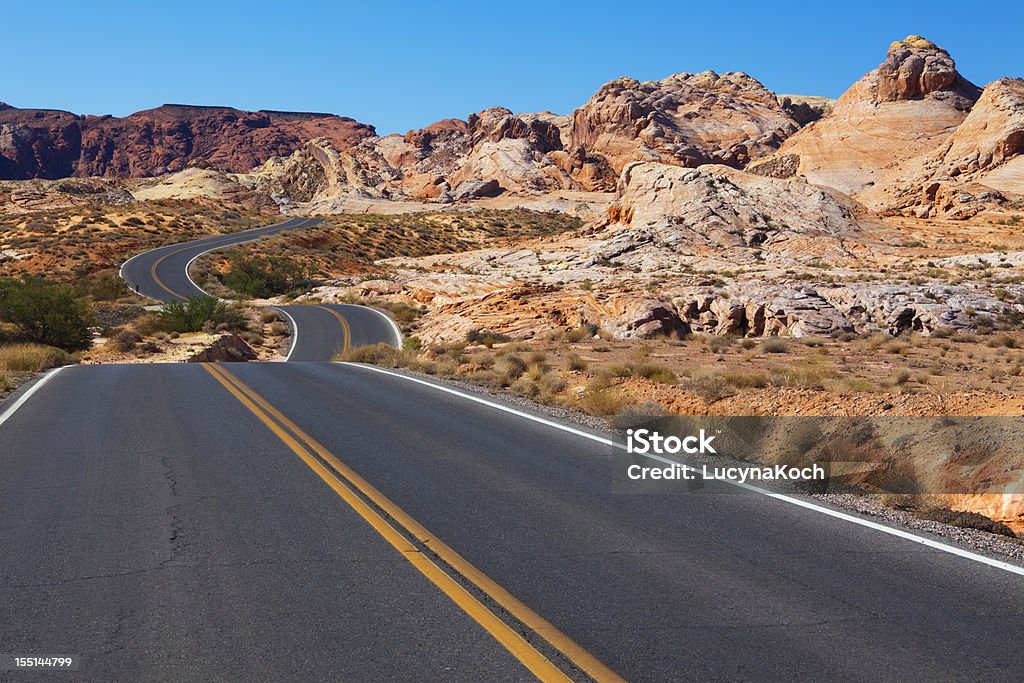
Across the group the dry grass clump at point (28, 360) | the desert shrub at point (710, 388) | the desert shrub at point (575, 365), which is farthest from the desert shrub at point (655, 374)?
the dry grass clump at point (28, 360)

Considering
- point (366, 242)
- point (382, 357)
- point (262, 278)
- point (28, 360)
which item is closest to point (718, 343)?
point (382, 357)

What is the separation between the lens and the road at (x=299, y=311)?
132ft

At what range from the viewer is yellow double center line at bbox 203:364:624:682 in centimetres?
436

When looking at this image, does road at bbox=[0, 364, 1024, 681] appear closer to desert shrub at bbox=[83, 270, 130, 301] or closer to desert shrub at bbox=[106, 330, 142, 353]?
desert shrub at bbox=[106, 330, 142, 353]

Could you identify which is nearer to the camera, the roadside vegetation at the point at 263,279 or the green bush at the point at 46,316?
the green bush at the point at 46,316

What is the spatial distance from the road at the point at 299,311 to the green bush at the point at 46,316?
9.21 meters

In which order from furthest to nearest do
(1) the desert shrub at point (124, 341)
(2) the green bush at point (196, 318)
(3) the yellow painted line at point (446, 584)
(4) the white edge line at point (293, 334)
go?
(2) the green bush at point (196, 318) < (4) the white edge line at point (293, 334) < (1) the desert shrub at point (124, 341) < (3) the yellow painted line at point (446, 584)

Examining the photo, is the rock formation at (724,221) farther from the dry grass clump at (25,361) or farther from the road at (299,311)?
the dry grass clump at (25,361)

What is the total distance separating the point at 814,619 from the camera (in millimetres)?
4930

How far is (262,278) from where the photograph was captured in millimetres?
65625

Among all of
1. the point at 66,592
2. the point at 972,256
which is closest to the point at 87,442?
the point at 66,592

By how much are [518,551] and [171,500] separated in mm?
3643

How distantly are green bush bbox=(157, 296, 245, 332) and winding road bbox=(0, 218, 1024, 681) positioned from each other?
33976 millimetres

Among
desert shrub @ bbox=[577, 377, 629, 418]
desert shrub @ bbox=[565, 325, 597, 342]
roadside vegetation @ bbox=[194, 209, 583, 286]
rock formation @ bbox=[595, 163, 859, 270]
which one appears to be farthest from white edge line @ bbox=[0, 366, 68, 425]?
roadside vegetation @ bbox=[194, 209, 583, 286]
